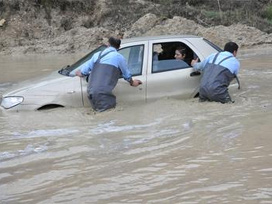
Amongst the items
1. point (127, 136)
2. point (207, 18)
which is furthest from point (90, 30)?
point (127, 136)

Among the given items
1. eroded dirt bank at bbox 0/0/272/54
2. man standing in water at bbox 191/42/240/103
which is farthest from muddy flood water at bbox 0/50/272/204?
eroded dirt bank at bbox 0/0/272/54

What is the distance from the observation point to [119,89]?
26.8 feet

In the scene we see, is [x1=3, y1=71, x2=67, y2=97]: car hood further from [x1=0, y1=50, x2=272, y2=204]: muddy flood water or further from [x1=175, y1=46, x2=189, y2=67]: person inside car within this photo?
[x1=175, y1=46, x2=189, y2=67]: person inside car

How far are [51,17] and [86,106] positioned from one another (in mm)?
19119

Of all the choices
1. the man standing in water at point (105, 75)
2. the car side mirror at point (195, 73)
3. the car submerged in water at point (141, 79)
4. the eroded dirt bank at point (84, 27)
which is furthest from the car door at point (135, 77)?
the eroded dirt bank at point (84, 27)

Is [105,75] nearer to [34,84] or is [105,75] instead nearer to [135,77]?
[135,77]

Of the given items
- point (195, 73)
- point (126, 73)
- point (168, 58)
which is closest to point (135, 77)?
point (126, 73)

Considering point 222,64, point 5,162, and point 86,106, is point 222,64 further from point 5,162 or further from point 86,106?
point 5,162

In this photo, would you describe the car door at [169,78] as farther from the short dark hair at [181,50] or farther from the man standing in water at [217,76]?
the man standing in water at [217,76]

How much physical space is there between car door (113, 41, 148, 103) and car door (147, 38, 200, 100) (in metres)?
0.09

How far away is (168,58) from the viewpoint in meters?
8.44

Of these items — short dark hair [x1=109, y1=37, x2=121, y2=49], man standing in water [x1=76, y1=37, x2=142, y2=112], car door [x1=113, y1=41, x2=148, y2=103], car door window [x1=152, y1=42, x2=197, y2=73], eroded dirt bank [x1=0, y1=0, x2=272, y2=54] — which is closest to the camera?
man standing in water [x1=76, y1=37, x2=142, y2=112]

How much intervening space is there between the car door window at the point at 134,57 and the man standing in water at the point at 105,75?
225 mm

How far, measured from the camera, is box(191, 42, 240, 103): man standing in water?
26.9 ft
